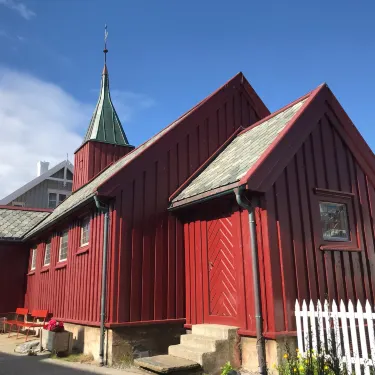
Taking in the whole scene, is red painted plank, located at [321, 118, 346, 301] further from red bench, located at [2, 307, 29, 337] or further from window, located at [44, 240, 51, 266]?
red bench, located at [2, 307, 29, 337]

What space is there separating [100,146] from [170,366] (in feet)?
38.0

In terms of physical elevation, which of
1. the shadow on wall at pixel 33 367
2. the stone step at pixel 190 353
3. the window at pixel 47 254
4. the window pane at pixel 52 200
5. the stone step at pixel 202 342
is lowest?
the shadow on wall at pixel 33 367

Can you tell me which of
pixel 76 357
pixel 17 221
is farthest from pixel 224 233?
pixel 17 221

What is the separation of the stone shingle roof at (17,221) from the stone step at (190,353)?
1012 centimetres

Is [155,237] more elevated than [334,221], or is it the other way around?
[334,221]

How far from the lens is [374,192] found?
9195mm

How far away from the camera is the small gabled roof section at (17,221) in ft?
51.6

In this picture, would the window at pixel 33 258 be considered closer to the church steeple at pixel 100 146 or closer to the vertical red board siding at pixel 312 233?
the church steeple at pixel 100 146

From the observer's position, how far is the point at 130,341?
8.30m

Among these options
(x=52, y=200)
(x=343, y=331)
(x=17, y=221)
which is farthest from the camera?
(x=52, y=200)

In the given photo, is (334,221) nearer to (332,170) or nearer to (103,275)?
(332,170)

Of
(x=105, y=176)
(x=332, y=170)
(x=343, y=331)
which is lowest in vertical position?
(x=343, y=331)

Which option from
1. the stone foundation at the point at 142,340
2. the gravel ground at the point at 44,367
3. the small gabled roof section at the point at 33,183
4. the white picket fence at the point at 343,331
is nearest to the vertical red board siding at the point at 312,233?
the white picket fence at the point at 343,331

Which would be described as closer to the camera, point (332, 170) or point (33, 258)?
point (332, 170)
